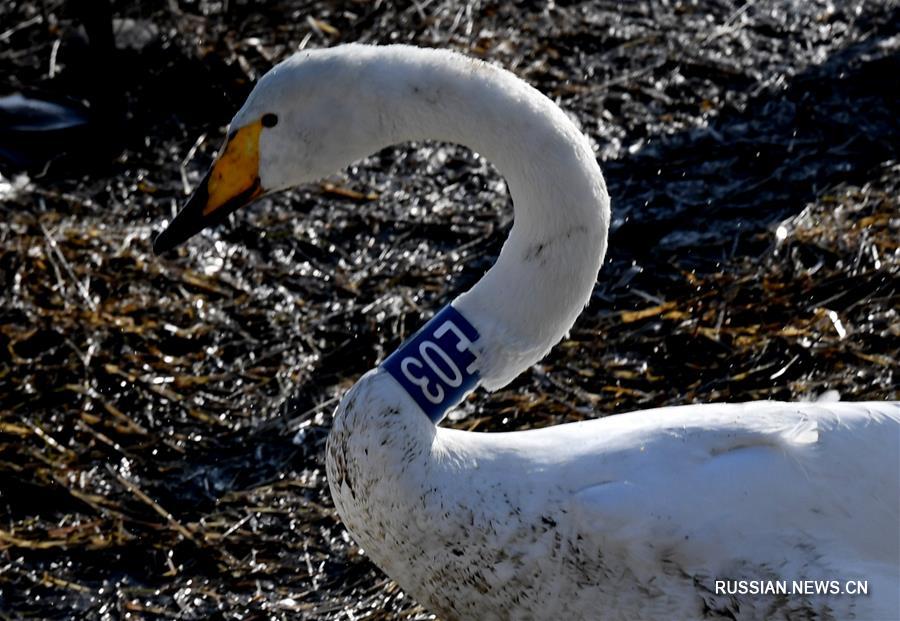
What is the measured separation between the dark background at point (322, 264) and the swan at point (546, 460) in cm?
88

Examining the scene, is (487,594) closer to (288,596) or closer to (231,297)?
(288,596)

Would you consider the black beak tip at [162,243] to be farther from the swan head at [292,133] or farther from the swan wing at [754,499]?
the swan wing at [754,499]

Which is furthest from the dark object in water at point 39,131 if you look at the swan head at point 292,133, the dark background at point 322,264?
the swan head at point 292,133

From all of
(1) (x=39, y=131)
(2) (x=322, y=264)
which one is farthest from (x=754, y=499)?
(1) (x=39, y=131)

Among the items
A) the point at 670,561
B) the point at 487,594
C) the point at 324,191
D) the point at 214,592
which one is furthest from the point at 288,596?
the point at 324,191

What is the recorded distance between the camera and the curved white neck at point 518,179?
2908mm

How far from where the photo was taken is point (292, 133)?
3115 millimetres

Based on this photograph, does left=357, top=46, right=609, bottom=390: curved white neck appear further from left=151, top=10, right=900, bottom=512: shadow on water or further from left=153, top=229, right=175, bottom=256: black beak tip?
left=151, top=10, right=900, bottom=512: shadow on water

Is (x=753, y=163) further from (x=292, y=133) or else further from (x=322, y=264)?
(x=292, y=133)

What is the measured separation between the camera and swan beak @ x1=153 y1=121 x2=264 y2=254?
125 inches

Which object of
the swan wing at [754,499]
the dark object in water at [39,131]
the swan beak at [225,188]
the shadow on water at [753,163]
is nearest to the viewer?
the swan wing at [754,499]

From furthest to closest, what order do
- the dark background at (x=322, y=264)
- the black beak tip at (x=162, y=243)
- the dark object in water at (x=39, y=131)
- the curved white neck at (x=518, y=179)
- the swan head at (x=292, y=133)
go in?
the dark object in water at (x=39, y=131) → the dark background at (x=322, y=264) → the black beak tip at (x=162, y=243) → the swan head at (x=292, y=133) → the curved white neck at (x=518, y=179)

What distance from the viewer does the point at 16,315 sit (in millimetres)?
4719

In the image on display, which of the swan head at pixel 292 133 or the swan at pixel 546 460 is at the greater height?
the swan head at pixel 292 133
